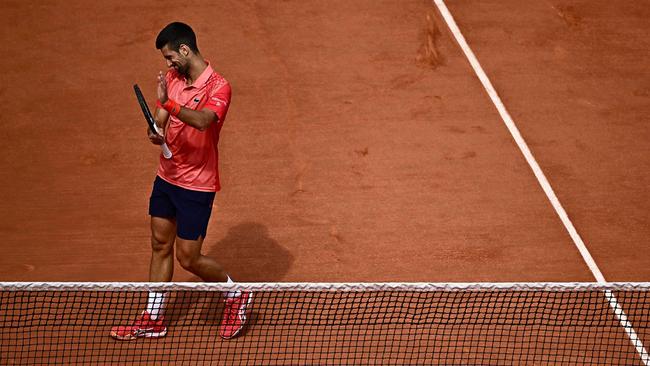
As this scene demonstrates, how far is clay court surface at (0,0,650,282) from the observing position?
981 centimetres

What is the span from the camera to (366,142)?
11.3 metres

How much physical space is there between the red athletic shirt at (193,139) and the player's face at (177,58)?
16 centimetres

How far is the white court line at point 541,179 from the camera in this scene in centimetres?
891

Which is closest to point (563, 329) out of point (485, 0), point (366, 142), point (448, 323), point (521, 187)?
point (448, 323)

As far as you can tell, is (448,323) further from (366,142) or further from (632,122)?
(632,122)

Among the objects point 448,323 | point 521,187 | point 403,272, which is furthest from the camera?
point 521,187

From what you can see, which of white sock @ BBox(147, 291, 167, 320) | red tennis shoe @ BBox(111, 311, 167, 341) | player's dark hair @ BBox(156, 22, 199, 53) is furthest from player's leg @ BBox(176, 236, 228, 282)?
player's dark hair @ BBox(156, 22, 199, 53)

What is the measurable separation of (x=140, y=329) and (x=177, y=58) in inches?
89.2

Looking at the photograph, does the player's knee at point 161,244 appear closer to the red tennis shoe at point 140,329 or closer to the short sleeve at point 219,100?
the red tennis shoe at point 140,329

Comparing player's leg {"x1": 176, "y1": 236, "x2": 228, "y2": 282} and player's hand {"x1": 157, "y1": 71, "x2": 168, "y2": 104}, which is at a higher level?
player's hand {"x1": 157, "y1": 71, "x2": 168, "y2": 104}

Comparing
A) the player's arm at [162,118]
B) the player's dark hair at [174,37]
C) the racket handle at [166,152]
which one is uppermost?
the player's dark hair at [174,37]

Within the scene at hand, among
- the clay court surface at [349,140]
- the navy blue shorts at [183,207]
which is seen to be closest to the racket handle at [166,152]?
the navy blue shorts at [183,207]

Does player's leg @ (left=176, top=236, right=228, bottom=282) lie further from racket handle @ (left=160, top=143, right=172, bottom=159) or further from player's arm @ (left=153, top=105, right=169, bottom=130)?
player's arm @ (left=153, top=105, right=169, bottom=130)

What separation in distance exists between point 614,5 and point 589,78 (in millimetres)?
1770
